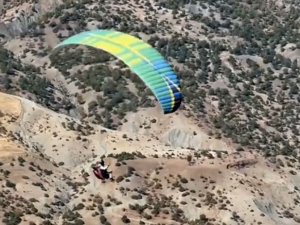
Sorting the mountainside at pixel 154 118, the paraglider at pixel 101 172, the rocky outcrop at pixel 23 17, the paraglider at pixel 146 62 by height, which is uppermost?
the paraglider at pixel 146 62

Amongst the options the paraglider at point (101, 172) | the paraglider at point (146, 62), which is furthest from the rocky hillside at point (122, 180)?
the paraglider at point (146, 62)

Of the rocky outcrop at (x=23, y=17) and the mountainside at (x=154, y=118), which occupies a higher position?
the mountainside at (x=154, y=118)

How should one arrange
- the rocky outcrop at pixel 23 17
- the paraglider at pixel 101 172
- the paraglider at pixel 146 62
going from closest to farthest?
the paraglider at pixel 146 62 < the paraglider at pixel 101 172 < the rocky outcrop at pixel 23 17

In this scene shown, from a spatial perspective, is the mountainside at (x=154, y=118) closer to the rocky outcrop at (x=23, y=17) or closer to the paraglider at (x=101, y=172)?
the rocky outcrop at (x=23, y=17)

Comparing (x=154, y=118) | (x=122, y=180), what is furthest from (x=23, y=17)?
(x=122, y=180)

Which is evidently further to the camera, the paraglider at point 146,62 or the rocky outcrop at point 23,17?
the rocky outcrop at point 23,17

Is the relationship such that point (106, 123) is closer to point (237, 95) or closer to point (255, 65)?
point (237, 95)

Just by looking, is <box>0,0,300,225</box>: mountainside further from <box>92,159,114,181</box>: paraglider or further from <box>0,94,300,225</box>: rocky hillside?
<box>92,159,114,181</box>: paraglider
